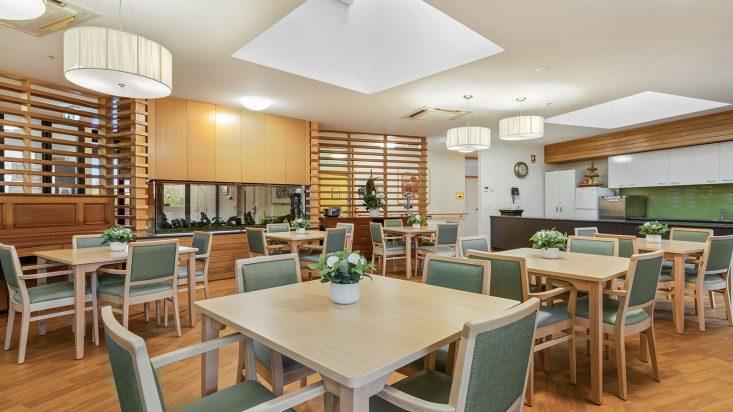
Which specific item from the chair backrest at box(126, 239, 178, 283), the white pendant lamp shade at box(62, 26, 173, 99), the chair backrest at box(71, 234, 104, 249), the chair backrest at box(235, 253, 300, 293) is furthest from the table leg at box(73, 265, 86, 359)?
the chair backrest at box(235, 253, 300, 293)

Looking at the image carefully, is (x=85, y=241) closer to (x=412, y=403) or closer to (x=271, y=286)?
(x=271, y=286)

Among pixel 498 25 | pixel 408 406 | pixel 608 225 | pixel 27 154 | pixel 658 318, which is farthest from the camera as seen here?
Answer: pixel 608 225

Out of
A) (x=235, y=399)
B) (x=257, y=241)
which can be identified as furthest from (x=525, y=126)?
(x=235, y=399)

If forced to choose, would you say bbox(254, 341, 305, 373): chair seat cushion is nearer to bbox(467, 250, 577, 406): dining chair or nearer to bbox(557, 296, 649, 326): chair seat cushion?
bbox(467, 250, 577, 406): dining chair

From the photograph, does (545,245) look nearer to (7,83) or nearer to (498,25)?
(498,25)

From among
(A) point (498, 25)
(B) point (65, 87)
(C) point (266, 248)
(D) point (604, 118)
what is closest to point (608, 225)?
(D) point (604, 118)

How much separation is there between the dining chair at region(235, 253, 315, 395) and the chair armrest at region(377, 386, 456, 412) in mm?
667

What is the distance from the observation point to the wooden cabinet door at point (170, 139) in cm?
538

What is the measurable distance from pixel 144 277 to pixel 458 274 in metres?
2.62

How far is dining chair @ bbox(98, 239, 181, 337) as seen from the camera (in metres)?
3.04

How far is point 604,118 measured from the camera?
7.55 meters

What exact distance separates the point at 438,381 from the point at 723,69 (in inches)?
207

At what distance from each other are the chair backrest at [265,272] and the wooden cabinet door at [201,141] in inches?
163

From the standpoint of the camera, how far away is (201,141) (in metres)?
5.82
